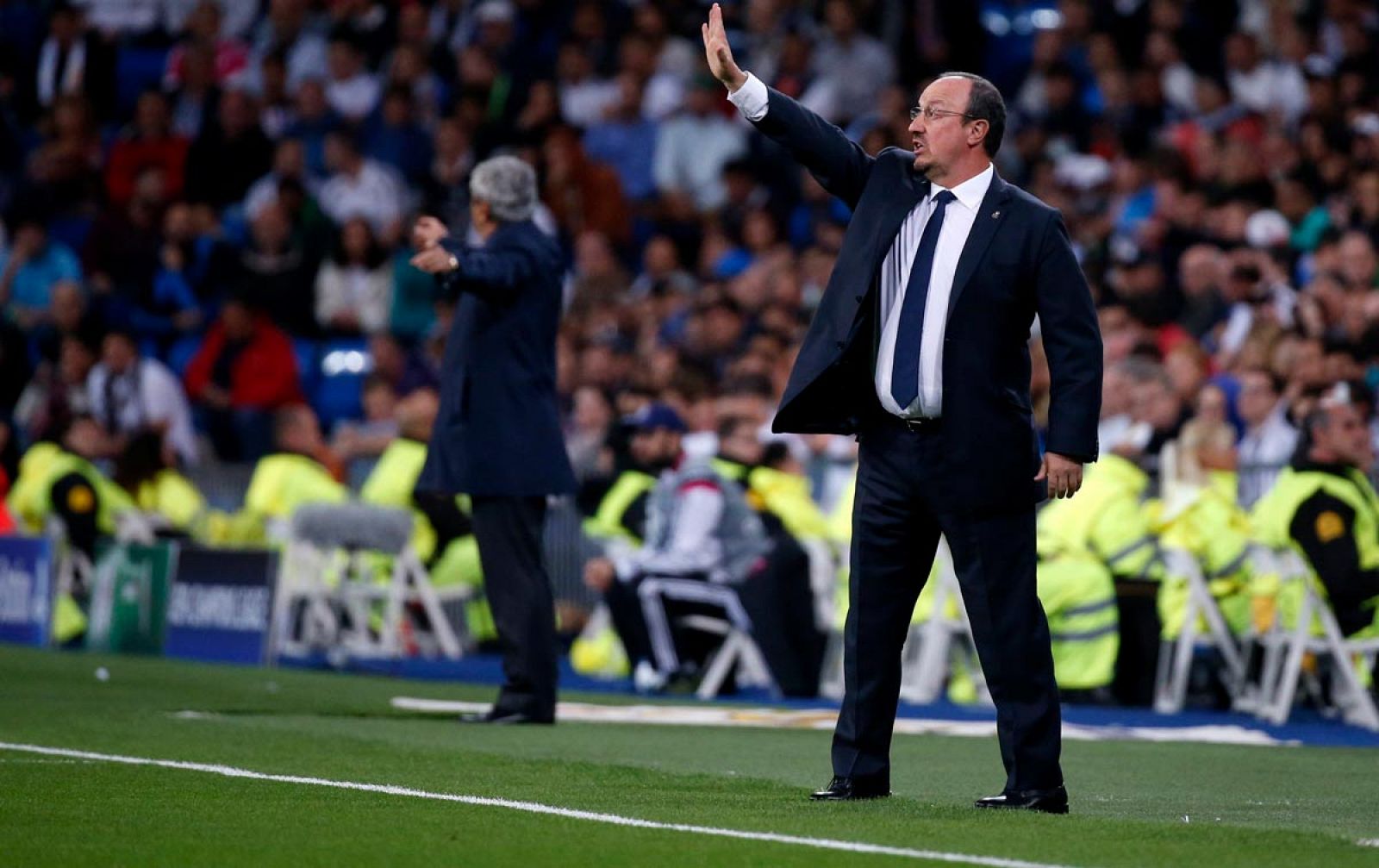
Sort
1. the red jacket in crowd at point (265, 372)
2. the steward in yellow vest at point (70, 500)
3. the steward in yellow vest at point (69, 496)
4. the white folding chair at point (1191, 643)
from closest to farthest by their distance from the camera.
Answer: the white folding chair at point (1191, 643), the steward in yellow vest at point (70, 500), the steward in yellow vest at point (69, 496), the red jacket in crowd at point (265, 372)

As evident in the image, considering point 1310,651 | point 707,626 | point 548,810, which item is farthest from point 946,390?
point 707,626

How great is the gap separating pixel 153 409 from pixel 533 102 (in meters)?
4.56

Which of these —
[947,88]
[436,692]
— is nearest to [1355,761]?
[947,88]

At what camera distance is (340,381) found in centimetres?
2205

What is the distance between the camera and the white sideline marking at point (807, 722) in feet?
38.6

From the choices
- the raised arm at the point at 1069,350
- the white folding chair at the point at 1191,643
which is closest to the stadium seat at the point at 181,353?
the white folding chair at the point at 1191,643

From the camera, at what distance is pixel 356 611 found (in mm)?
17562

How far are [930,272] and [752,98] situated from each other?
76 cm

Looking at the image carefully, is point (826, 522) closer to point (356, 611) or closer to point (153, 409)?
point (356, 611)

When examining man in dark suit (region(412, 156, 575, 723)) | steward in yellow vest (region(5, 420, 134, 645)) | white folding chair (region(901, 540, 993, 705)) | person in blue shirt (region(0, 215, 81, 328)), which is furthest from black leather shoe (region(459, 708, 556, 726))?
person in blue shirt (region(0, 215, 81, 328))

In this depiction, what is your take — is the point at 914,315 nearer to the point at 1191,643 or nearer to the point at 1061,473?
the point at 1061,473

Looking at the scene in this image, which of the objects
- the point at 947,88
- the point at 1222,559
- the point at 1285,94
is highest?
the point at 1285,94

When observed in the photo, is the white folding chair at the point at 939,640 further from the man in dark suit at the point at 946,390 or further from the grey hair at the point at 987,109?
the grey hair at the point at 987,109

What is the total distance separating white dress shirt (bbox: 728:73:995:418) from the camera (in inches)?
292
